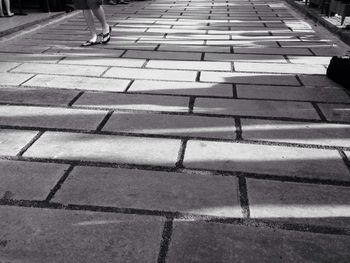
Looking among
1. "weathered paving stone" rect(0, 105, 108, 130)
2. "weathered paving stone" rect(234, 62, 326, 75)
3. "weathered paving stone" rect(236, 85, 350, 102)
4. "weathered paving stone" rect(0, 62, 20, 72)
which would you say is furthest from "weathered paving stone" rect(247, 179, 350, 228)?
"weathered paving stone" rect(0, 62, 20, 72)

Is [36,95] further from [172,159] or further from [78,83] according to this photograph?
[172,159]

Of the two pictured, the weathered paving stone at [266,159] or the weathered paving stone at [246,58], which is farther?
the weathered paving stone at [246,58]

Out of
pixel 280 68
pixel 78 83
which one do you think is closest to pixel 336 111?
pixel 280 68

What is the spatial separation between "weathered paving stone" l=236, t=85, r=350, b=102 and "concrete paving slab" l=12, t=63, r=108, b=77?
157 centimetres

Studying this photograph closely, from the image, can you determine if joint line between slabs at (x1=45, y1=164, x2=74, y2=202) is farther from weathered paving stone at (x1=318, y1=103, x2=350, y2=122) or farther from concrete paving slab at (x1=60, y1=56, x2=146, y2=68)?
concrete paving slab at (x1=60, y1=56, x2=146, y2=68)

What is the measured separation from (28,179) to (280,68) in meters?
3.11

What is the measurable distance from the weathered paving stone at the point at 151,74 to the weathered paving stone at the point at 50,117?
0.99m

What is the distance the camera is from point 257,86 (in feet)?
11.5

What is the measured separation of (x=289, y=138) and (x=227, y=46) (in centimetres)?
297

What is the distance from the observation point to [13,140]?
239 centimetres

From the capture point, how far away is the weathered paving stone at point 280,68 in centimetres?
399

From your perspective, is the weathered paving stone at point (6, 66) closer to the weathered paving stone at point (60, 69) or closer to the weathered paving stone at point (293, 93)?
the weathered paving stone at point (60, 69)

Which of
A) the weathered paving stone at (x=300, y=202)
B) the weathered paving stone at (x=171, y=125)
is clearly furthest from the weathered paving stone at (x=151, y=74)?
the weathered paving stone at (x=300, y=202)

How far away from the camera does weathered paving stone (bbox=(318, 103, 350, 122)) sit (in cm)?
281
